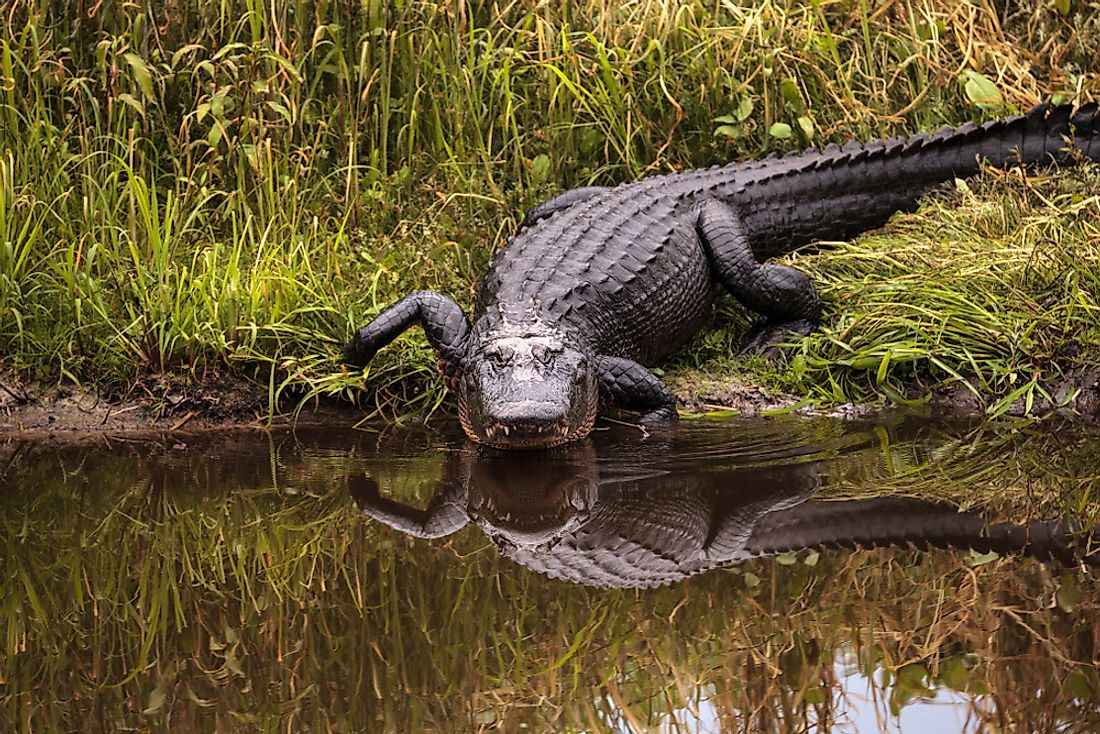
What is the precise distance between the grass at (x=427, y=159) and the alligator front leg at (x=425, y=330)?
0.46 ft

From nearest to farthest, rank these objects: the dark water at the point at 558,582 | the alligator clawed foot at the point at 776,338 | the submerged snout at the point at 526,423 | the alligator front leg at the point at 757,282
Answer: the dark water at the point at 558,582 < the submerged snout at the point at 526,423 < the alligator clawed foot at the point at 776,338 < the alligator front leg at the point at 757,282

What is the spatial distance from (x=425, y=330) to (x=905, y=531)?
7.05ft

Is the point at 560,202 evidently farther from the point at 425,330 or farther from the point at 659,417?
the point at 659,417

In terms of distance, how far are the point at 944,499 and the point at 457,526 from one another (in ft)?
4.42

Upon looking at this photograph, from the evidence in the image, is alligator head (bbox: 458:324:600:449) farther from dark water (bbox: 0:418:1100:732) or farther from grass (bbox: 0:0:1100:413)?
grass (bbox: 0:0:1100:413)

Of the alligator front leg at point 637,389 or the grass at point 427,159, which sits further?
the grass at point 427,159

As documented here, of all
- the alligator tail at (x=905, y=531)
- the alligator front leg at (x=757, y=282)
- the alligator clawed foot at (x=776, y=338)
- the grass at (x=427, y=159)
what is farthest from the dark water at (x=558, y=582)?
the alligator front leg at (x=757, y=282)

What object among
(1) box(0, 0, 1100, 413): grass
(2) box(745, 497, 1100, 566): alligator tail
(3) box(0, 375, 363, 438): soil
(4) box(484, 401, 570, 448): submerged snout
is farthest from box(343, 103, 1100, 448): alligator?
(2) box(745, 497, 1100, 566): alligator tail

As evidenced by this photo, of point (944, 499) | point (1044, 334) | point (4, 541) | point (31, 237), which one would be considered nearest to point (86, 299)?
point (31, 237)

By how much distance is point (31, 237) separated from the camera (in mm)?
5207

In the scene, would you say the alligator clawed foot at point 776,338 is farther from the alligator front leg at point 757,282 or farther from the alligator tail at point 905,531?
the alligator tail at point 905,531

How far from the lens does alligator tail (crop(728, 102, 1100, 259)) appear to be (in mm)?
6004

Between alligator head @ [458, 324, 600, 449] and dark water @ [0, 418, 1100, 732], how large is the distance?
0.35ft

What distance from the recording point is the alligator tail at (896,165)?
6004mm
